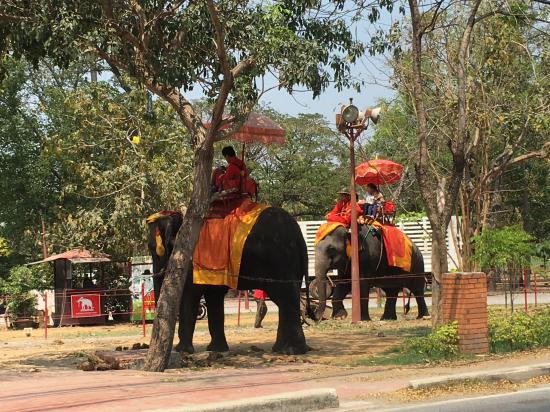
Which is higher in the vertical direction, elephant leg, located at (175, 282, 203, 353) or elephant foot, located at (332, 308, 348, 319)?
elephant leg, located at (175, 282, 203, 353)

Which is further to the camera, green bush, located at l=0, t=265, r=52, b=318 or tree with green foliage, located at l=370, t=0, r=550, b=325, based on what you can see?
green bush, located at l=0, t=265, r=52, b=318

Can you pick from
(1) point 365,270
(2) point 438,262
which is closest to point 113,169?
(1) point 365,270

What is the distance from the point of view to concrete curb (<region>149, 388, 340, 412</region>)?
875 centimetres

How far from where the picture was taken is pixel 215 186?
581 inches

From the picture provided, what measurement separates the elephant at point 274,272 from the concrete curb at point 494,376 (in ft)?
13.2

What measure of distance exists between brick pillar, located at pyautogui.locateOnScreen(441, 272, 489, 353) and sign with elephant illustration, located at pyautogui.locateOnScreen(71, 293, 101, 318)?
44.5ft

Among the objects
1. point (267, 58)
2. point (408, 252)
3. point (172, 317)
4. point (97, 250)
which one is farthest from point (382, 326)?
point (97, 250)

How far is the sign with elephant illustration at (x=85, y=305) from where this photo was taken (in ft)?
79.2

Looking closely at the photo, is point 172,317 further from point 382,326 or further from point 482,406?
point 382,326

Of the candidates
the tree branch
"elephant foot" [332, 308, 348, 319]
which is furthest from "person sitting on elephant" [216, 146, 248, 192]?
"elephant foot" [332, 308, 348, 319]

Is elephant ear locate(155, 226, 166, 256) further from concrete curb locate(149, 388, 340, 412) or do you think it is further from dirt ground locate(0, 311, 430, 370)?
concrete curb locate(149, 388, 340, 412)

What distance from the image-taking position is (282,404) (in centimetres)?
916

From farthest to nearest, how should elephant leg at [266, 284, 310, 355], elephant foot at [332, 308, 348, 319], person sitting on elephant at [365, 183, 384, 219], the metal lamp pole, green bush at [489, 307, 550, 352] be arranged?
elephant foot at [332, 308, 348, 319] < person sitting on elephant at [365, 183, 384, 219] < the metal lamp pole < elephant leg at [266, 284, 310, 355] < green bush at [489, 307, 550, 352]

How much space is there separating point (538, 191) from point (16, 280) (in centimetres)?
2374
